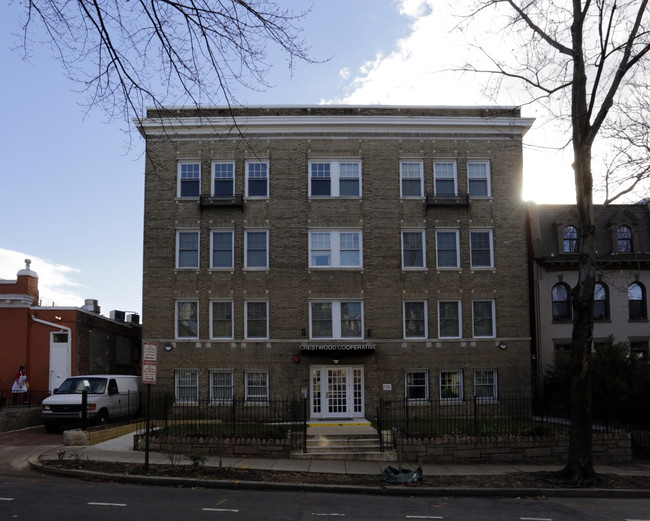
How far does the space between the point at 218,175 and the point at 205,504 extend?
17801mm

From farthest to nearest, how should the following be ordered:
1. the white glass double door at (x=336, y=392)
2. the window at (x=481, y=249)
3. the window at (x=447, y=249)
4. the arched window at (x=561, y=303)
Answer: the arched window at (x=561, y=303) → the window at (x=481, y=249) → the window at (x=447, y=249) → the white glass double door at (x=336, y=392)

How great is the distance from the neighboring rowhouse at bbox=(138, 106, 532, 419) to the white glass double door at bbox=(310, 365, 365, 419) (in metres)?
0.06

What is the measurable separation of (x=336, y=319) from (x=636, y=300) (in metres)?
14.1

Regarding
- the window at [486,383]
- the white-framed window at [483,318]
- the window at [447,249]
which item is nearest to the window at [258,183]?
the window at [447,249]

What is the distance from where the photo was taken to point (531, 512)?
453 inches

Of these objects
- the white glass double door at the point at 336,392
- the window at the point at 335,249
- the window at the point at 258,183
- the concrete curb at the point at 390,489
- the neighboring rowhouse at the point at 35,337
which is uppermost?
the window at the point at 258,183

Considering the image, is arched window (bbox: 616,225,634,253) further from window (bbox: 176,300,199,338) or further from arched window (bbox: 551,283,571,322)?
window (bbox: 176,300,199,338)

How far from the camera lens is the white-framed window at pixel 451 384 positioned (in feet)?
86.1

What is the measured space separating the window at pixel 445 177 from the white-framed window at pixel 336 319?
605 centimetres

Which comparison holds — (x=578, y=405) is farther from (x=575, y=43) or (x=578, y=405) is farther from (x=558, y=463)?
(x=575, y=43)

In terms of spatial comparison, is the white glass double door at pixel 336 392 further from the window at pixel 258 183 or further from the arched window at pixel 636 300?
the arched window at pixel 636 300

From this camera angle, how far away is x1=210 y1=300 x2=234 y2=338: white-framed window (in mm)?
26422

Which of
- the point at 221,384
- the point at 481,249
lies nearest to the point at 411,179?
the point at 481,249

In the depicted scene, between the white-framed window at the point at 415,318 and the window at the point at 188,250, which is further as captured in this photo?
the window at the point at 188,250
